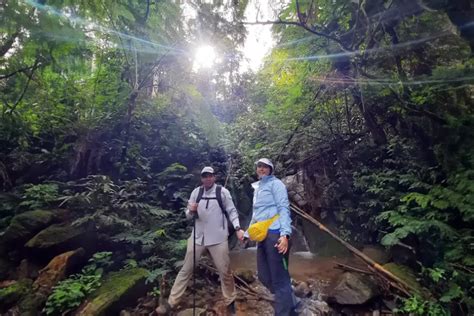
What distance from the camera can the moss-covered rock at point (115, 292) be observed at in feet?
13.6

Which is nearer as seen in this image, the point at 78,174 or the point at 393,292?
the point at 393,292

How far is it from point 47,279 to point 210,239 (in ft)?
9.75

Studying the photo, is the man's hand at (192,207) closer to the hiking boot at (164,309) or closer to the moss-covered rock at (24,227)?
the hiking boot at (164,309)

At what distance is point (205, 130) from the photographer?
10.9m

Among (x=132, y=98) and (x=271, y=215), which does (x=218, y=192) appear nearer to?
(x=271, y=215)

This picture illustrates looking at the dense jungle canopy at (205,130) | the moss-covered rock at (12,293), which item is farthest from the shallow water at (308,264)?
the moss-covered rock at (12,293)

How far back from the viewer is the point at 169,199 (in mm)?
8688

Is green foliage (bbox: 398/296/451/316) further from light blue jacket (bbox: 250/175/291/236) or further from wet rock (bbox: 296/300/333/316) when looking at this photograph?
light blue jacket (bbox: 250/175/291/236)

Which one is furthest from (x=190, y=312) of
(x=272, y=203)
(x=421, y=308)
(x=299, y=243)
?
(x=299, y=243)

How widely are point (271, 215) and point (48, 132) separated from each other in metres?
7.75

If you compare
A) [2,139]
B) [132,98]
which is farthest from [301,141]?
[2,139]

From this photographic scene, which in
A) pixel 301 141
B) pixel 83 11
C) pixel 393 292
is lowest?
pixel 393 292

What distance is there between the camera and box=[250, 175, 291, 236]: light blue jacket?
3.67 metres

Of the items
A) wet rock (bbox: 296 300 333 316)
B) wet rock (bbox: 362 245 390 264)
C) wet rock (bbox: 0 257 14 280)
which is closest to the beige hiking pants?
wet rock (bbox: 296 300 333 316)
